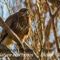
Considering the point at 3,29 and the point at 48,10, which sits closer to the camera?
the point at 3,29

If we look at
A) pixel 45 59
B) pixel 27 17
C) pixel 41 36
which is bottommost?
pixel 45 59

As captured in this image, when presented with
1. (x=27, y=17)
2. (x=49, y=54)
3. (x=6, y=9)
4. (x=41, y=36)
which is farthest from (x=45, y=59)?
(x=6, y=9)

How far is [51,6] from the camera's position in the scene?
171 cm

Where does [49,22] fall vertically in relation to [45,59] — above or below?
above

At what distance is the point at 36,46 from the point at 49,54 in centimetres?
10

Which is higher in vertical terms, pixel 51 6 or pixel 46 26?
pixel 51 6

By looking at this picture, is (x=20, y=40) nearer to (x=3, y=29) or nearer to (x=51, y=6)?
(x=3, y=29)

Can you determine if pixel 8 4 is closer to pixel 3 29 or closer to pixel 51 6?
pixel 3 29

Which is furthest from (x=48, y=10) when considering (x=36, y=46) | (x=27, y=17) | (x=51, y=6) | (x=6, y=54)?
(x=6, y=54)

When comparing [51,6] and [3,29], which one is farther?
[51,6]

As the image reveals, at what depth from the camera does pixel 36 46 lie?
64.9 inches

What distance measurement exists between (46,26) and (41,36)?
0.24 ft

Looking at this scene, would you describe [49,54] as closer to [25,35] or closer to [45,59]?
[45,59]

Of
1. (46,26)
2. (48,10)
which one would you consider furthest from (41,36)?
(48,10)
